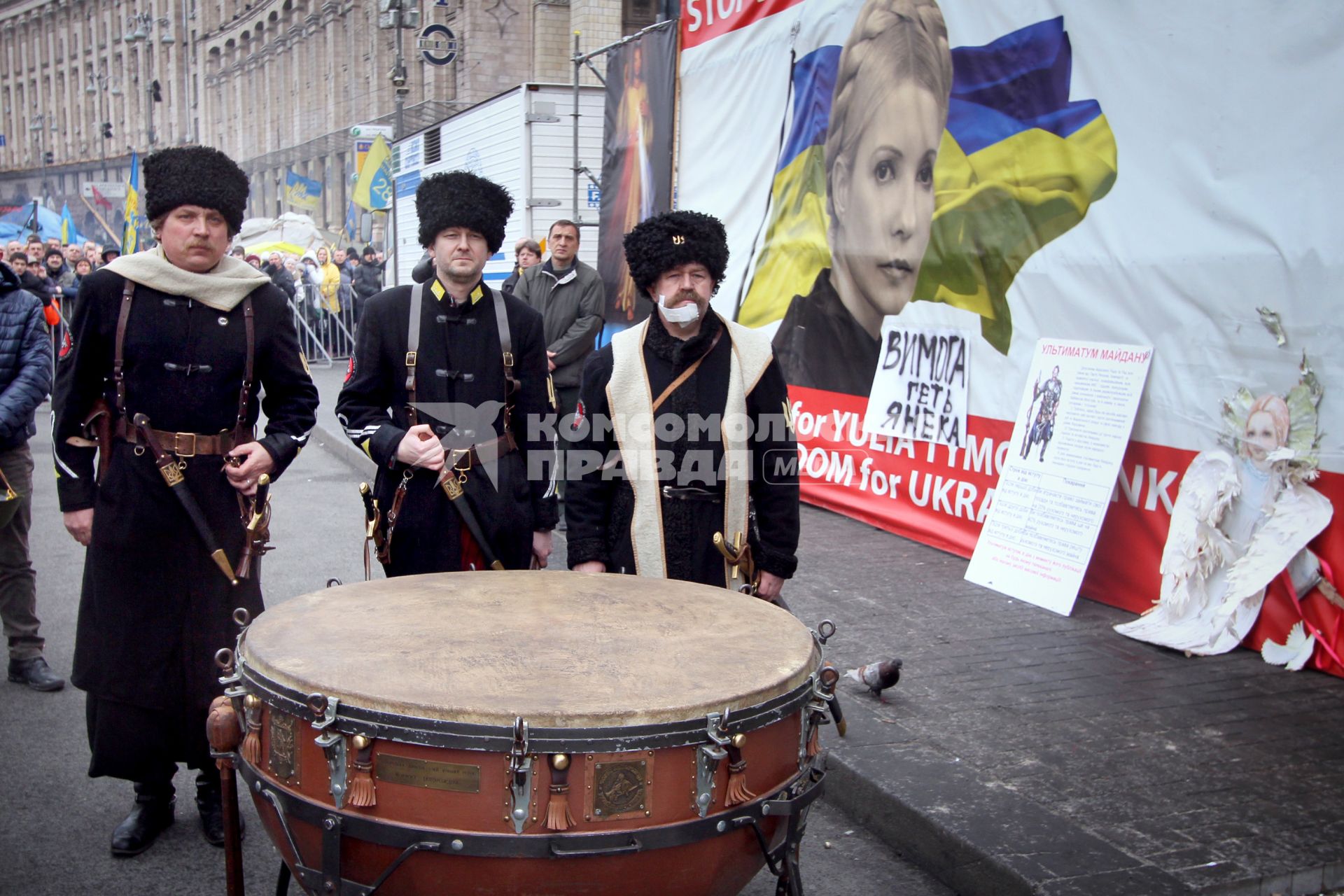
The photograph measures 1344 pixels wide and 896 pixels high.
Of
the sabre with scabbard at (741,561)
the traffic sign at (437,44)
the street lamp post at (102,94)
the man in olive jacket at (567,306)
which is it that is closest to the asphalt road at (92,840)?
the sabre with scabbard at (741,561)

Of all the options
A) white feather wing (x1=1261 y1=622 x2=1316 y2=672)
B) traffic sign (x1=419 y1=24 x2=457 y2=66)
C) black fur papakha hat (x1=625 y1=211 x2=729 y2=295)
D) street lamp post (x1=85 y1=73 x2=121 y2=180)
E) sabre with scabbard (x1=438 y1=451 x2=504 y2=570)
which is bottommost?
white feather wing (x1=1261 y1=622 x2=1316 y2=672)

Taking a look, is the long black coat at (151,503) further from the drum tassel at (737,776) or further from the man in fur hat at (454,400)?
the drum tassel at (737,776)

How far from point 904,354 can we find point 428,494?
465 cm

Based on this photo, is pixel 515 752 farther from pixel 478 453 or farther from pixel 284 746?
pixel 478 453

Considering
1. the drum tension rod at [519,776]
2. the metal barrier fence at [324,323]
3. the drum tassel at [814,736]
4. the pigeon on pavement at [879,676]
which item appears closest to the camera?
the drum tension rod at [519,776]

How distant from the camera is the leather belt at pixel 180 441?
11.4ft

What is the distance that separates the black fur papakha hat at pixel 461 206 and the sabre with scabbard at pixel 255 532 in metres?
0.94

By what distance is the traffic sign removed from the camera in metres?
20.2

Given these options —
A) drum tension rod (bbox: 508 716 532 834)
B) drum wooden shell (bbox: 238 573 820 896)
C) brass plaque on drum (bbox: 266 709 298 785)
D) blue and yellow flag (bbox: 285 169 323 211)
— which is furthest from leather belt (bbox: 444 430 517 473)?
blue and yellow flag (bbox: 285 169 323 211)

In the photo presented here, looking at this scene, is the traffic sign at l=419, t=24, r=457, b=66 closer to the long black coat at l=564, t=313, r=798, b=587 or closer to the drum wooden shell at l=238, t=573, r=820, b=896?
the long black coat at l=564, t=313, r=798, b=587

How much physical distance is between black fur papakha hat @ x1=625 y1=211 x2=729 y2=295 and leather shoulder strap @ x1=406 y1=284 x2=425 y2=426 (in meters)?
0.70

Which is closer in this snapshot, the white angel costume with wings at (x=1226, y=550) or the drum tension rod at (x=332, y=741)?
the drum tension rod at (x=332, y=741)

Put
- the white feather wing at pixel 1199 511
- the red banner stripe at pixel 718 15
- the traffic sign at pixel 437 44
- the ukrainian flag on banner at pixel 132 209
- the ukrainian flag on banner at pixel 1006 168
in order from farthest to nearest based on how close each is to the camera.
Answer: the traffic sign at pixel 437 44
the ukrainian flag on banner at pixel 132 209
the red banner stripe at pixel 718 15
the ukrainian flag on banner at pixel 1006 168
the white feather wing at pixel 1199 511

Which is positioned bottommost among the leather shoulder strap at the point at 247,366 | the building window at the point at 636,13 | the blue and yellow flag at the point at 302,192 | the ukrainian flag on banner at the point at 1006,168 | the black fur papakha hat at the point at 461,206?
the leather shoulder strap at the point at 247,366
